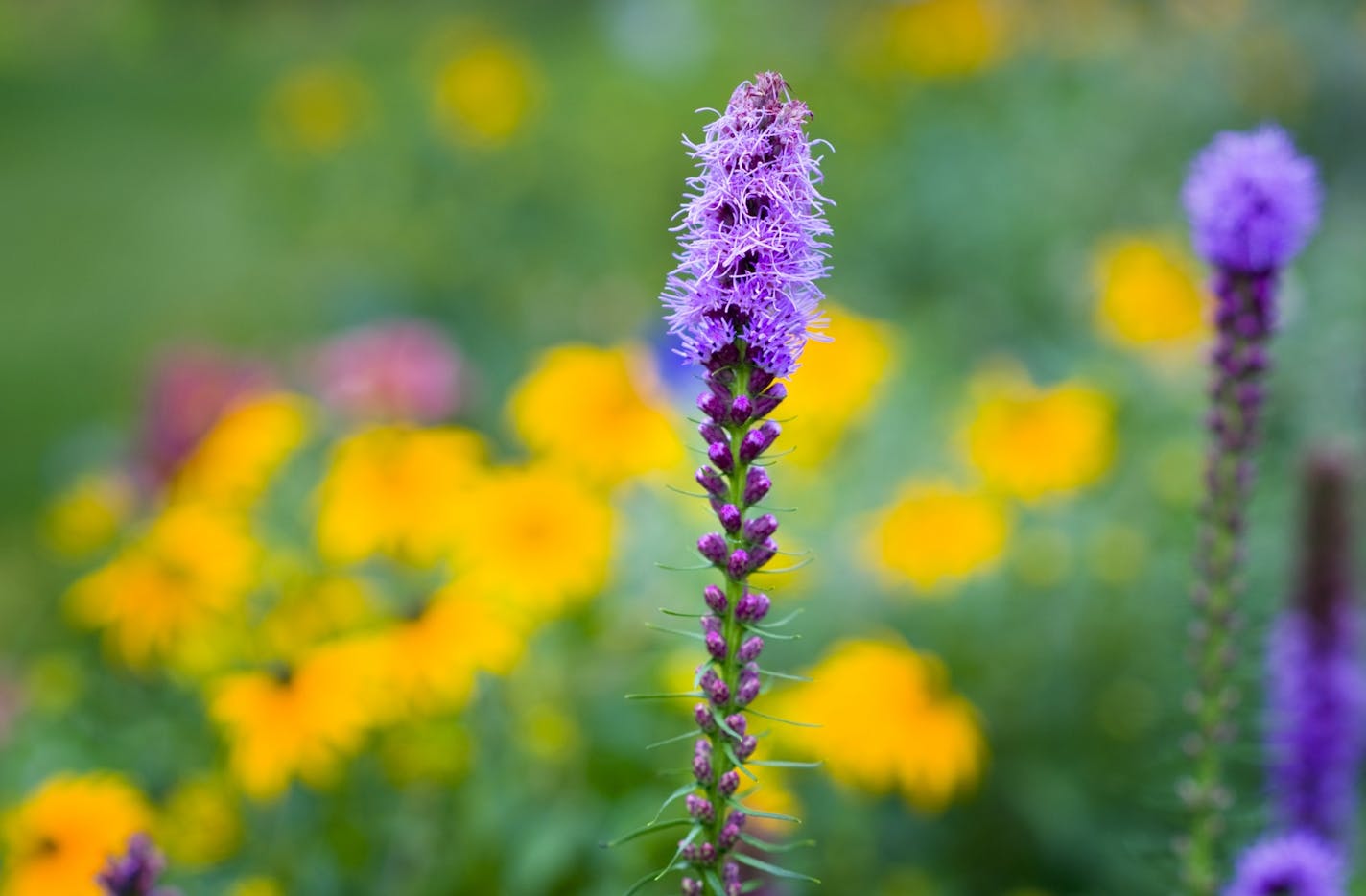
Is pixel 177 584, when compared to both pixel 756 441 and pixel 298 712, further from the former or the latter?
pixel 756 441

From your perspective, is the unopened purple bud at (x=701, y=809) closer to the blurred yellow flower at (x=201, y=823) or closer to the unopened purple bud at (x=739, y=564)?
the unopened purple bud at (x=739, y=564)

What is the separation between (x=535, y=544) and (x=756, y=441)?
1.48 meters

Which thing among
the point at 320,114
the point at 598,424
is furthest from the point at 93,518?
the point at 320,114

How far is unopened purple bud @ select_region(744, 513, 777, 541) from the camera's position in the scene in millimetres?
1146

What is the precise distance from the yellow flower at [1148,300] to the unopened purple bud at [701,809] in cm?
316

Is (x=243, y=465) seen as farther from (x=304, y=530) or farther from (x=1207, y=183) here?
(x=1207, y=183)

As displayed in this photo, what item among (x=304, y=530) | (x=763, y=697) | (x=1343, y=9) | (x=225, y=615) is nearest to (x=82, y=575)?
(x=304, y=530)

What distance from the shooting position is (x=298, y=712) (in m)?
2.22

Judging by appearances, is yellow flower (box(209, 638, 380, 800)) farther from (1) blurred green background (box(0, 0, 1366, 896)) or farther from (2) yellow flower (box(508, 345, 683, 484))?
(2) yellow flower (box(508, 345, 683, 484))

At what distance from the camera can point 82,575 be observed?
4.28 metres

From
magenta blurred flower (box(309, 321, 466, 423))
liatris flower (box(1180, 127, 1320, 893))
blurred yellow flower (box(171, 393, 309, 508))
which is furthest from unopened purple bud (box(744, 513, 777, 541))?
magenta blurred flower (box(309, 321, 466, 423))

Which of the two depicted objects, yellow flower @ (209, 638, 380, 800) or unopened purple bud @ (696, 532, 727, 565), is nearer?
unopened purple bud @ (696, 532, 727, 565)

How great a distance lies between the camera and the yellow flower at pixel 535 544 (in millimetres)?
2529

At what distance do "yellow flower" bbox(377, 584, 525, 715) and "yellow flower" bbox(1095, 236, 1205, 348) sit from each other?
7.84 feet
